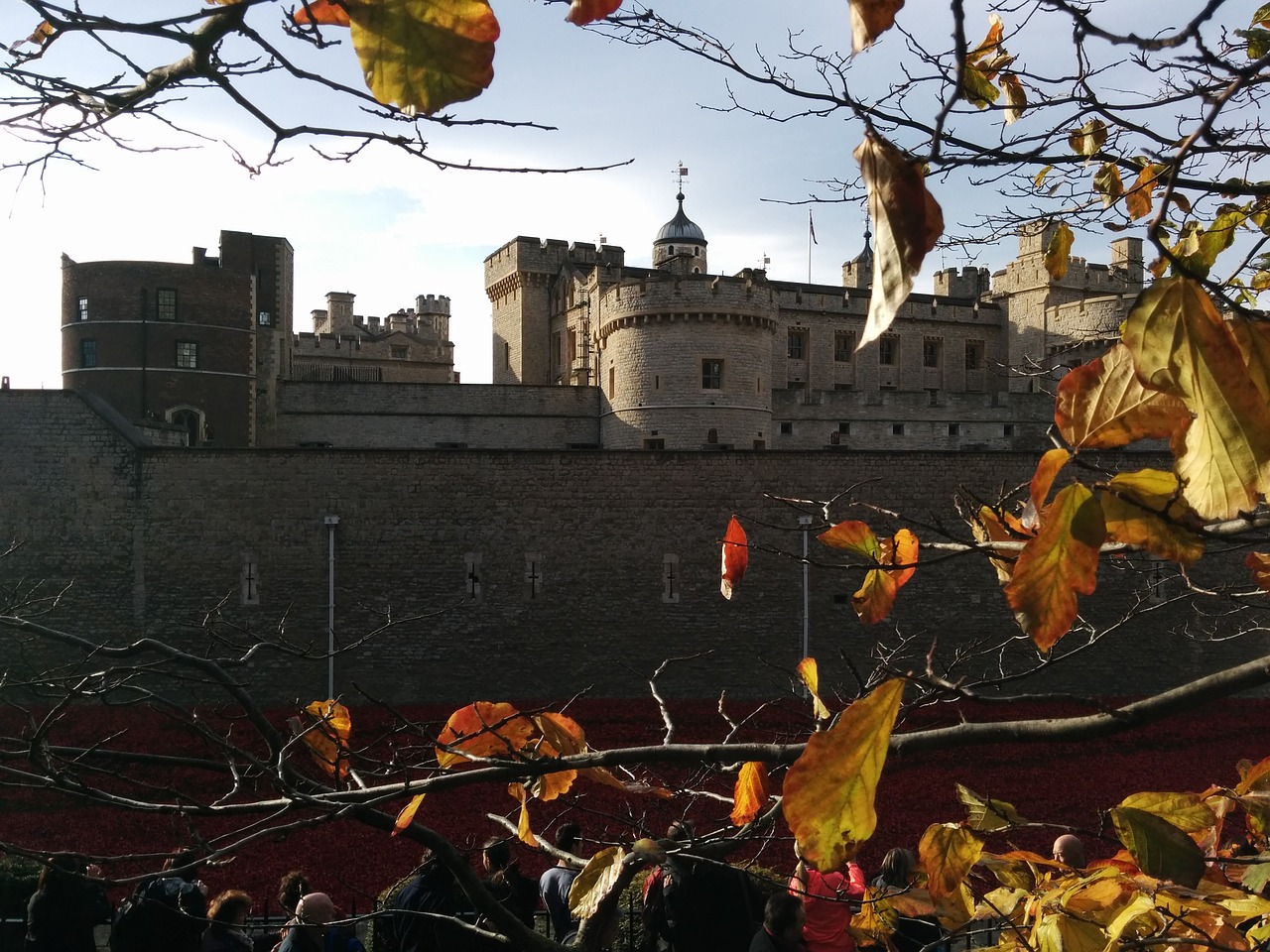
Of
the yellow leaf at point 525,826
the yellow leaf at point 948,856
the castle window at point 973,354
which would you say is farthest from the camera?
the castle window at point 973,354

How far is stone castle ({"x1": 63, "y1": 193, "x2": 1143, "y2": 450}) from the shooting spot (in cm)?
2577

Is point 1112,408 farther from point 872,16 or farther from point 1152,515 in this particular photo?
point 872,16

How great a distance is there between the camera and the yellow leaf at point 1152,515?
1672 millimetres

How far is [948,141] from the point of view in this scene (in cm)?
272

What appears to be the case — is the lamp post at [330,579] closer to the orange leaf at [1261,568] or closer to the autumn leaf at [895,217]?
the orange leaf at [1261,568]

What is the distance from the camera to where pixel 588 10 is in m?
1.62

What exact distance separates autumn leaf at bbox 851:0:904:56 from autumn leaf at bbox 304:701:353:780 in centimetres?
209

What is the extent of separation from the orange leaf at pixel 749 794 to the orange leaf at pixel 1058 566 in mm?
1435

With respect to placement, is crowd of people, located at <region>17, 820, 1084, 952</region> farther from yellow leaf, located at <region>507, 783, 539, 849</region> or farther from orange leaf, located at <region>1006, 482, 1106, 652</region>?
orange leaf, located at <region>1006, 482, 1106, 652</region>

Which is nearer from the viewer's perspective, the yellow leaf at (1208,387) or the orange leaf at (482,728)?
the yellow leaf at (1208,387)

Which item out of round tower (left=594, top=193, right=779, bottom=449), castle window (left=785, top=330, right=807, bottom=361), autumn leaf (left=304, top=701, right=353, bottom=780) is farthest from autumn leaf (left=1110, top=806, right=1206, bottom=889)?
castle window (left=785, top=330, right=807, bottom=361)

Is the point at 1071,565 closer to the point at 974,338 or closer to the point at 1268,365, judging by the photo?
the point at 1268,365

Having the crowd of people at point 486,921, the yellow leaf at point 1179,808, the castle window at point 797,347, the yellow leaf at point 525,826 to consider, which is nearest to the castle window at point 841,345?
the castle window at point 797,347

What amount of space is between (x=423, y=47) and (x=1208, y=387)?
106 cm
